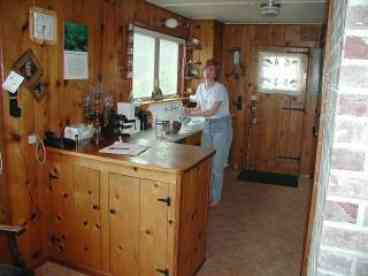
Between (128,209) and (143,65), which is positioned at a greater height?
(143,65)

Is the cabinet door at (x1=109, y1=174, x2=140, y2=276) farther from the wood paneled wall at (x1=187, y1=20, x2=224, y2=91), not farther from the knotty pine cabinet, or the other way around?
the wood paneled wall at (x1=187, y1=20, x2=224, y2=91)

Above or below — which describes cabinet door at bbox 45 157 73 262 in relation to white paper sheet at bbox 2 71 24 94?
below

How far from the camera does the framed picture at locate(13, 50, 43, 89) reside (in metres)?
2.33

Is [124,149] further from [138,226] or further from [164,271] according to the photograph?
[164,271]

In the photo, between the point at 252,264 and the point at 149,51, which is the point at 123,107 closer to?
the point at 149,51

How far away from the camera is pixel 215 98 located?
11.9ft

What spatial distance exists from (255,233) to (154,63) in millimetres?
2244

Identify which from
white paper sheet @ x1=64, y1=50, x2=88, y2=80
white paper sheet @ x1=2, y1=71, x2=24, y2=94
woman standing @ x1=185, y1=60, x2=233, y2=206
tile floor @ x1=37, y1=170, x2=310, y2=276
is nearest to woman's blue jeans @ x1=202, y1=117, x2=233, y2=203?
woman standing @ x1=185, y1=60, x2=233, y2=206

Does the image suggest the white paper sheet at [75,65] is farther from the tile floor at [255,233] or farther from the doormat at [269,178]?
the doormat at [269,178]

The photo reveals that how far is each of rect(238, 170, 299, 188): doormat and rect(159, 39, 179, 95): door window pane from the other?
158cm

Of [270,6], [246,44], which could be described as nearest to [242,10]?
[270,6]

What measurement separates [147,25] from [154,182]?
2176 mm

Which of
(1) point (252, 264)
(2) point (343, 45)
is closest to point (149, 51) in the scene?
(1) point (252, 264)

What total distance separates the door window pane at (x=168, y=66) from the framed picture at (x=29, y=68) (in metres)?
2.13
